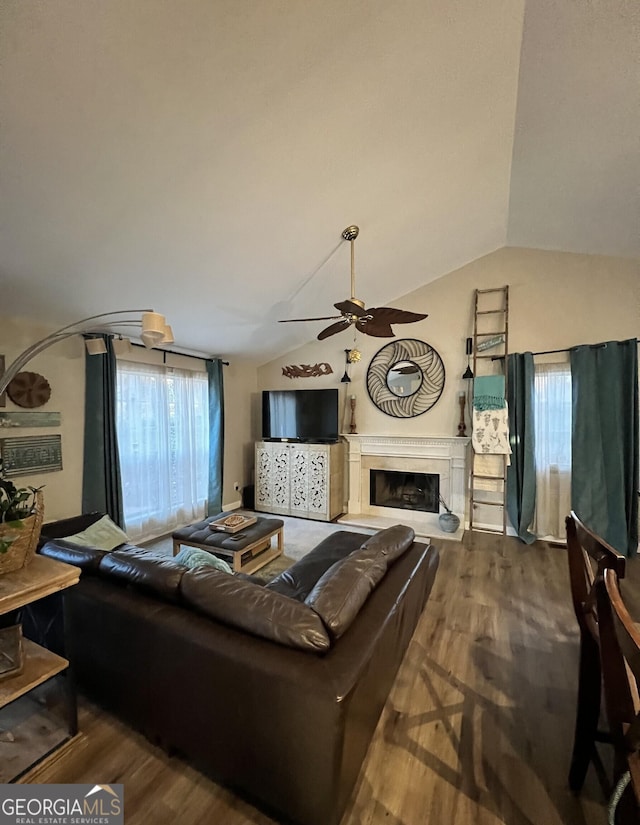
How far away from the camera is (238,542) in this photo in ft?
9.32

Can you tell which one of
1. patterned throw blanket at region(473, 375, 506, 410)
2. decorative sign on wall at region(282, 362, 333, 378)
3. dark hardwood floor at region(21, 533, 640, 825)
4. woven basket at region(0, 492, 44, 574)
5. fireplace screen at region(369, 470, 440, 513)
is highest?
decorative sign on wall at region(282, 362, 333, 378)

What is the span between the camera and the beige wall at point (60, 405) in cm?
291

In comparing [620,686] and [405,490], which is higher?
[620,686]

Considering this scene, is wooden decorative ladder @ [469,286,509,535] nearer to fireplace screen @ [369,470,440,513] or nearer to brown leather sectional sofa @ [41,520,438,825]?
fireplace screen @ [369,470,440,513]

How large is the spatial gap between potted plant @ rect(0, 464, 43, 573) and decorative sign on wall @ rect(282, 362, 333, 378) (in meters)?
4.24

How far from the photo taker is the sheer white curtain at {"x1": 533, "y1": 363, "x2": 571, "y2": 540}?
3.91 metres

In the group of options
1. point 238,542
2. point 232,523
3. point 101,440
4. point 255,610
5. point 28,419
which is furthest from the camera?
point 101,440

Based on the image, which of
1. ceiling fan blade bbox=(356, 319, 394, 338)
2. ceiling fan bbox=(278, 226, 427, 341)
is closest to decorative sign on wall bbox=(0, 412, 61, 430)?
ceiling fan bbox=(278, 226, 427, 341)

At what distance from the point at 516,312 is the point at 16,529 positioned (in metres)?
4.84

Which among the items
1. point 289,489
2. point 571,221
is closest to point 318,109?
point 571,221

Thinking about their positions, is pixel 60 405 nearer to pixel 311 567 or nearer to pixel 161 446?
pixel 161 446

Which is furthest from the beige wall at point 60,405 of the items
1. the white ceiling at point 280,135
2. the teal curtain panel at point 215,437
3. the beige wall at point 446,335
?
the teal curtain panel at point 215,437

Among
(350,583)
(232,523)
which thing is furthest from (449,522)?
(350,583)

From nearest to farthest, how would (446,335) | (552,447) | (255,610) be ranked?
(255,610) < (552,447) < (446,335)
